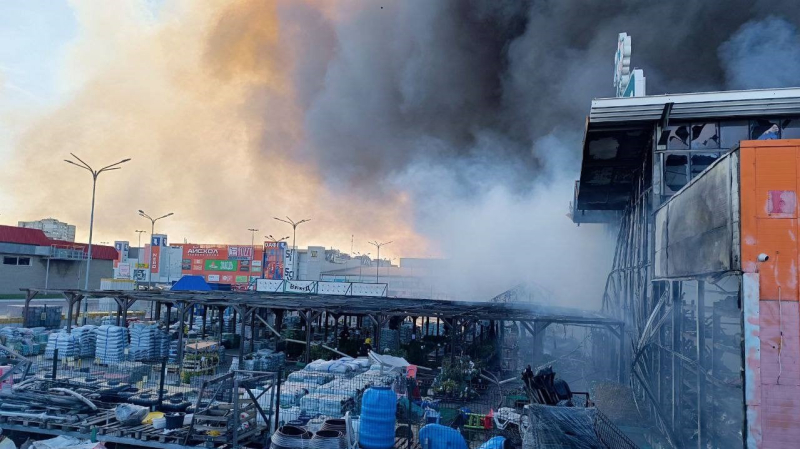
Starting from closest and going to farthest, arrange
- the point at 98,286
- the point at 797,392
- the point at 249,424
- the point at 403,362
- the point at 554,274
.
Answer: the point at 797,392 → the point at 249,424 → the point at 403,362 → the point at 554,274 → the point at 98,286

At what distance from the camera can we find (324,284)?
40.5m

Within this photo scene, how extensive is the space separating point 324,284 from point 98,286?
3797 centimetres

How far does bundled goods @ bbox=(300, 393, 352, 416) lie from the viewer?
493 inches

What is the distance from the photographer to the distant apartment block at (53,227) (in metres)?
171

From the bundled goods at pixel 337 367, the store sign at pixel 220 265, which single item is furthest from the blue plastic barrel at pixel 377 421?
the store sign at pixel 220 265

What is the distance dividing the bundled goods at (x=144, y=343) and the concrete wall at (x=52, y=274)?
39837mm

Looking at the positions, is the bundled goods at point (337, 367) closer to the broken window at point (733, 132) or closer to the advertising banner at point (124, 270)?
the broken window at point (733, 132)

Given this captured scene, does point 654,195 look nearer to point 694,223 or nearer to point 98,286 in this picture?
point 694,223

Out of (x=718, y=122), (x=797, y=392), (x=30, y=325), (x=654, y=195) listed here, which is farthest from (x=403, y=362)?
(x=30, y=325)

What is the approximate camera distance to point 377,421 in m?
9.91

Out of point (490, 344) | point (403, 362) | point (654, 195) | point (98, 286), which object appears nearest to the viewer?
point (654, 195)

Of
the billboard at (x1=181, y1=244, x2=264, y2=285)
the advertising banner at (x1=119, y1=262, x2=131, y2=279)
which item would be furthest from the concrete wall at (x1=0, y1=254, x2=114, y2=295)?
the billboard at (x1=181, y1=244, x2=264, y2=285)

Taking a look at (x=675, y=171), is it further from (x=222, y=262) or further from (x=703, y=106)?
(x=222, y=262)

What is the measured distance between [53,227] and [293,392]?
7931 inches
